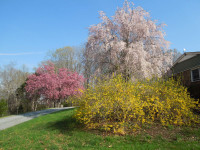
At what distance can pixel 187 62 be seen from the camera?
13.1 metres

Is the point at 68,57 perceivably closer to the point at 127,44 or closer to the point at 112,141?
the point at 127,44

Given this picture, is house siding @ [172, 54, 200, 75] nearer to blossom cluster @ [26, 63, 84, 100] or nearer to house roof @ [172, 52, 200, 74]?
house roof @ [172, 52, 200, 74]

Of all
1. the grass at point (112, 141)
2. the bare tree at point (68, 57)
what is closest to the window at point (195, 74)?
the grass at point (112, 141)

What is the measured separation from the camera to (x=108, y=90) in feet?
19.0

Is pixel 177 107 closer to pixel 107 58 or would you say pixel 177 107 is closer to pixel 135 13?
pixel 107 58

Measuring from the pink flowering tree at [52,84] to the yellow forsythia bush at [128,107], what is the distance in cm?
1194

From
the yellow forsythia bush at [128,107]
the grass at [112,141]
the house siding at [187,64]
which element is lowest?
the grass at [112,141]

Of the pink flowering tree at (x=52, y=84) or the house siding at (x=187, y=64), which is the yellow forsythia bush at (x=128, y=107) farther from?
the pink flowering tree at (x=52, y=84)

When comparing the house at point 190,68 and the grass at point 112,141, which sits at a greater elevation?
the house at point 190,68

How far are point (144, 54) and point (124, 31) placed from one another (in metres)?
2.45

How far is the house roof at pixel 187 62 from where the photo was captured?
11949mm

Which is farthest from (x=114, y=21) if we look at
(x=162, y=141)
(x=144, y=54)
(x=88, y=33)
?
(x=162, y=141)

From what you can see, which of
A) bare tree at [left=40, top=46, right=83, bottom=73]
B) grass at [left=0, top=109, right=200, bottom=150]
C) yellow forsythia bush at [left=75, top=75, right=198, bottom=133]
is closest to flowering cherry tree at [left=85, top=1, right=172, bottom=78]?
yellow forsythia bush at [left=75, top=75, right=198, bottom=133]

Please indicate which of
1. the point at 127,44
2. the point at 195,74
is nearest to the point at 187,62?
the point at 195,74
